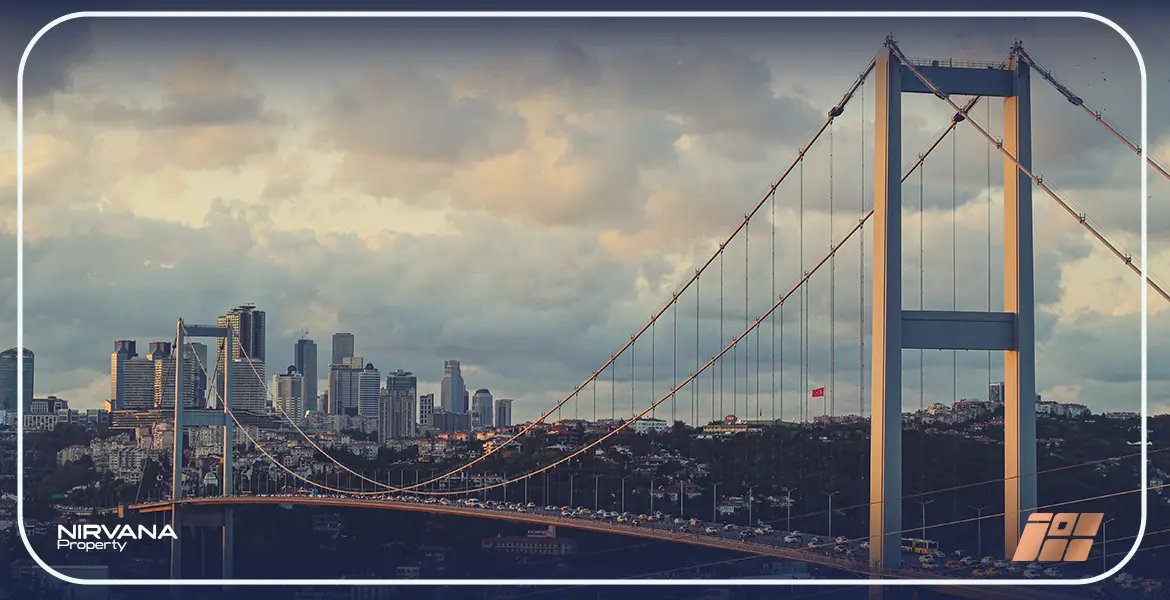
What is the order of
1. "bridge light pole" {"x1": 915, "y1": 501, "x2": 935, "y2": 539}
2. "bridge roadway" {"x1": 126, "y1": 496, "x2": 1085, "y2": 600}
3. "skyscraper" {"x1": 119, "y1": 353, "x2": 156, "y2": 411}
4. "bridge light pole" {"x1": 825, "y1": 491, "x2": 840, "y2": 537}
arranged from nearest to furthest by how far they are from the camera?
"bridge roadway" {"x1": 126, "y1": 496, "x2": 1085, "y2": 600} < "bridge light pole" {"x1": 915, "y1": 501, "x2": 935, "y2": 539} < "bridge light pole" {"x1": 825, "y1": 491, "x2": 840, "y2": 537} < "skyscraper" {"x1": 119, "y1": 353, "x2": 156, "y2": 411}

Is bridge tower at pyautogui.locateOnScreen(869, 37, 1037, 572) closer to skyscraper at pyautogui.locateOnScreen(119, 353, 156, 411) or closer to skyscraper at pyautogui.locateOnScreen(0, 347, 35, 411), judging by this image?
skyscraper at pyautogui.locateOnScreen(0, 347, 35, 411)

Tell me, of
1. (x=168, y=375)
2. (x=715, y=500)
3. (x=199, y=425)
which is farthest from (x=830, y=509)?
(x=199, y=425)

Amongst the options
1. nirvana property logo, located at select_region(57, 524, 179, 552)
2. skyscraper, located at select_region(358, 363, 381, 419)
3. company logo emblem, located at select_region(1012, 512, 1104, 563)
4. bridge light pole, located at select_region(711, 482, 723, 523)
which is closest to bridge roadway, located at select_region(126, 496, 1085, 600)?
company logo emblem, located at select_region(1012, 512, 1104, 563)

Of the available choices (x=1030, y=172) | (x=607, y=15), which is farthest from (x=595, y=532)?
(x=607, y=15)

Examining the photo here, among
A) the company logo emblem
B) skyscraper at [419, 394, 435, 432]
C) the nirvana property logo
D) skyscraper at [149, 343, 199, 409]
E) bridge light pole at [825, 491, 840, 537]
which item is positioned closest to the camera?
the company logo emblem

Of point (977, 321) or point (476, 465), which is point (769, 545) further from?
point (476, 465)

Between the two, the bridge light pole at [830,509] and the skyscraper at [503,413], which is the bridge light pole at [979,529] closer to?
the bridge light pole at [830,509]
